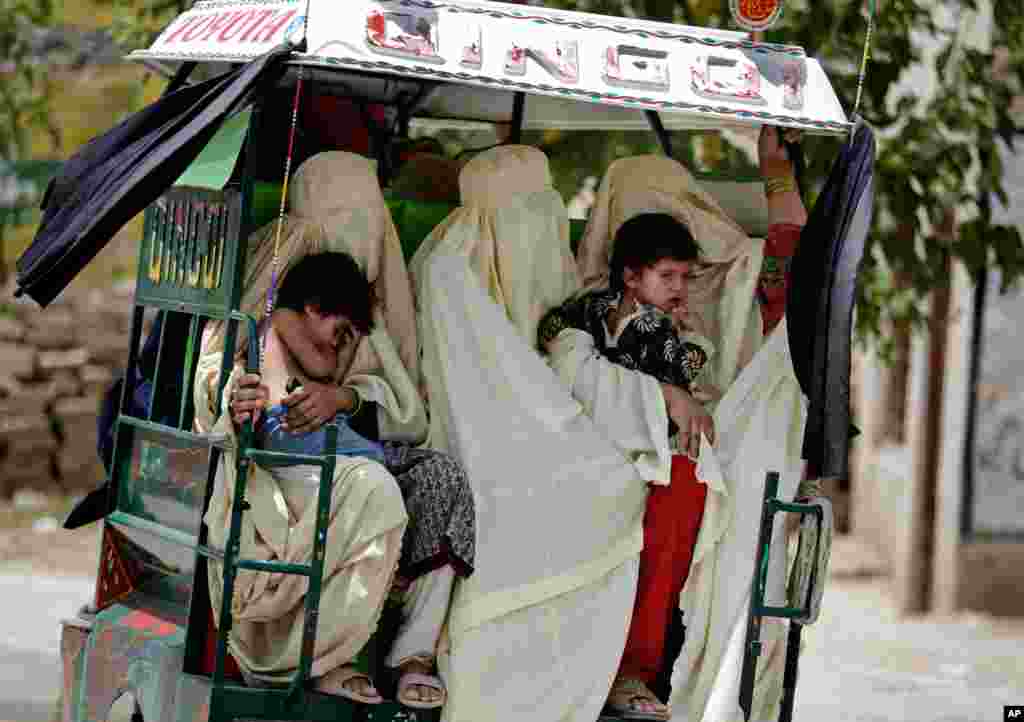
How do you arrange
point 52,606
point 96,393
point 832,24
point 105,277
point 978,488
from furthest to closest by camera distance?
1. point 105,277
2. point 96,393
3. point 978,488
4. point 52,606
5. point 832,24

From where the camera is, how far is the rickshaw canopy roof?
5.26 metres

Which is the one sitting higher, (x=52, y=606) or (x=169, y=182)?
(x=169, y=182)

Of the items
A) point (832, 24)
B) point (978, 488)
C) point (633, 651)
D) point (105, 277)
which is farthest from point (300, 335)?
point (105, 277)

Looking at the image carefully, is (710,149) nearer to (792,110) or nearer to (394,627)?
(792,110)

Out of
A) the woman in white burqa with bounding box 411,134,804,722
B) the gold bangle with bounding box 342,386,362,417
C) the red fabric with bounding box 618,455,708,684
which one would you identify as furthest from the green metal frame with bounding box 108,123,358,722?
the red fabric with bounding box 618,455,708,684

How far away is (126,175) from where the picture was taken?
530 cm

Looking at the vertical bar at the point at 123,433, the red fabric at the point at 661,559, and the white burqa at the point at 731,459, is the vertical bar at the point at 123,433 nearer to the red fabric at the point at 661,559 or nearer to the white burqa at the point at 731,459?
the white burqa at the point at 731,459

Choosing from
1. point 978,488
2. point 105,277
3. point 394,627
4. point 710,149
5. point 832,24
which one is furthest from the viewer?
point 105,277

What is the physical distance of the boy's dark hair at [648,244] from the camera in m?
6.02

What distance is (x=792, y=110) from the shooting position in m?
5.70

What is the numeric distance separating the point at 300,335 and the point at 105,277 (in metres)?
12.0

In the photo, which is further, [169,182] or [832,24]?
[832,24]

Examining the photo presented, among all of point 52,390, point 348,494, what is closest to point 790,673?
point 348,494

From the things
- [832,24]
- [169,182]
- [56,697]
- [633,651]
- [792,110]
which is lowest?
[56,697]
